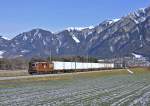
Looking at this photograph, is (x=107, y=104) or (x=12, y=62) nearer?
(x=107, y=104)

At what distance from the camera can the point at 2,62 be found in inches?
6944

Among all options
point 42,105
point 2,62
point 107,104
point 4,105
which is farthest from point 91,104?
point 2,62

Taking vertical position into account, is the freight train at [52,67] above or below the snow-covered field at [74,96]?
above

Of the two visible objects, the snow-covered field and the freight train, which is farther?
the freight train

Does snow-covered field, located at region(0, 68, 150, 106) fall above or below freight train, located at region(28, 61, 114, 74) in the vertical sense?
below

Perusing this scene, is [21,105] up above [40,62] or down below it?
below

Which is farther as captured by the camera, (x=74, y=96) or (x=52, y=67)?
(x=52, y=67)

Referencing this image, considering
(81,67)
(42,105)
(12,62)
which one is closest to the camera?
(42,105)

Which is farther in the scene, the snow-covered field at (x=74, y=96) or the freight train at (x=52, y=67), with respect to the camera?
the freight train at (x=52, y=67)

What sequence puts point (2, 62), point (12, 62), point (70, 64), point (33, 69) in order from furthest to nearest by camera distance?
point (12, 62), point (2, 62), point (70, 64), point (33, 69)

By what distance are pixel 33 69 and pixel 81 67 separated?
42.6 metres

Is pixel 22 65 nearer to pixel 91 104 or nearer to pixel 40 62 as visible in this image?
pixel 40 62

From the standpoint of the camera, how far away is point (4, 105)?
98.6 ft

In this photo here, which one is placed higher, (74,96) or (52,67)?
(52,67)
